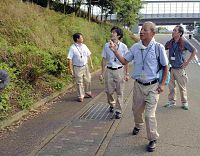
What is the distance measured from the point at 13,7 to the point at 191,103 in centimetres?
818

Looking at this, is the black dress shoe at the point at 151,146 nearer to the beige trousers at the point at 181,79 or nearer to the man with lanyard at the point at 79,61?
the beige trousers at the point at 181,79

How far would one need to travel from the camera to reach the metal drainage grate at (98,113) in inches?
306

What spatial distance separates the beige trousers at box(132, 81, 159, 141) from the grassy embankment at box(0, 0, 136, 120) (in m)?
2.44

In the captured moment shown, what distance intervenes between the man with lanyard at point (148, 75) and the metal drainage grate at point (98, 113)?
6.54ft

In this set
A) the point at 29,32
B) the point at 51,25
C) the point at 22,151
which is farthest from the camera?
the point at 51,25

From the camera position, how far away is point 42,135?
20.7 feet

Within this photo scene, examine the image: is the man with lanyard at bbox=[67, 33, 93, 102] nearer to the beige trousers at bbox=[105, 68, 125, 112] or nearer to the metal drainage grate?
the metal drainage grate

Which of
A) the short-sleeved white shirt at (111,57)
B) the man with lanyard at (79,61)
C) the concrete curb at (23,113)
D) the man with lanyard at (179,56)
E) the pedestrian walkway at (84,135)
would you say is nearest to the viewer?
the pedestrian walkway at (84,135)

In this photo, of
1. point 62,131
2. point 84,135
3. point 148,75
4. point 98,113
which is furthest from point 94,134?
point 98,113

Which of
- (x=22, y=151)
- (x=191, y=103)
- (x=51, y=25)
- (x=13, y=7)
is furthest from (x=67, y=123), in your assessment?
(x=51, y=25)

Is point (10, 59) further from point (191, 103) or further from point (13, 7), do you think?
point (13, 7)

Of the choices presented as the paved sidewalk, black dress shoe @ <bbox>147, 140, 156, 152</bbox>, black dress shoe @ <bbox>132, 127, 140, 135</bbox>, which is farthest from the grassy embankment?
black dress shoe @ <bbox>147, 140, 156, 152</bbox>

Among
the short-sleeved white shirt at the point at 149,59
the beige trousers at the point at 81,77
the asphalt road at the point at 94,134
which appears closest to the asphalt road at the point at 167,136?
the asphalt road at the point at 94,134

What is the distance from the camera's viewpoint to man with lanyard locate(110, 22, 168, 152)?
5.64 m
